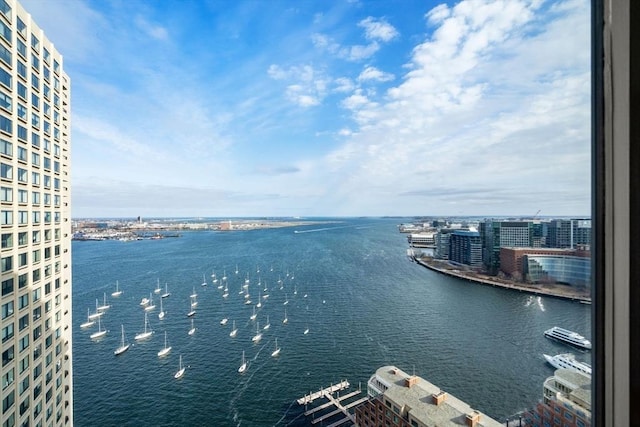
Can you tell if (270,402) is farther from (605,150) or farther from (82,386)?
(605,150)

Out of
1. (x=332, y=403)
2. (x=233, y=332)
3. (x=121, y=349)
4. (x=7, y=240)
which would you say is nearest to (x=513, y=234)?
(x=332, y=403)

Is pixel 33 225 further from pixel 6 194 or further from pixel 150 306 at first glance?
pixel 150 306

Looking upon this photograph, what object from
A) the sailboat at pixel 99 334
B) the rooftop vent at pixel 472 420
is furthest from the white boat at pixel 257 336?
the rooftop vent at pixel 472 420

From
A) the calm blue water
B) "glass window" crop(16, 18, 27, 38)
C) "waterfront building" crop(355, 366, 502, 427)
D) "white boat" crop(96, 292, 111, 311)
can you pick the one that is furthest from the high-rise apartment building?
"white boat" crop(96, 292, 111, 311)

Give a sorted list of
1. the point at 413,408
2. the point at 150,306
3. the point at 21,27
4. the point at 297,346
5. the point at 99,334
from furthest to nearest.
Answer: the point at 150,306, the point at 99,334, the point at 297,346, the point at 413,408, the point at 21,27

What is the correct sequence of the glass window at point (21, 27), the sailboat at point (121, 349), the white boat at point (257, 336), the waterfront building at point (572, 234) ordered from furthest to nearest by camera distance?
the white boat at point (257, 336), the sailboat at point (121, 349), the glass window at point (21, 27), the waterfront building at point (572, 234)

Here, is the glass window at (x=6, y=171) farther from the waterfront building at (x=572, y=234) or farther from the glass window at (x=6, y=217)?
the waterfront building at (x=572, y=234)
